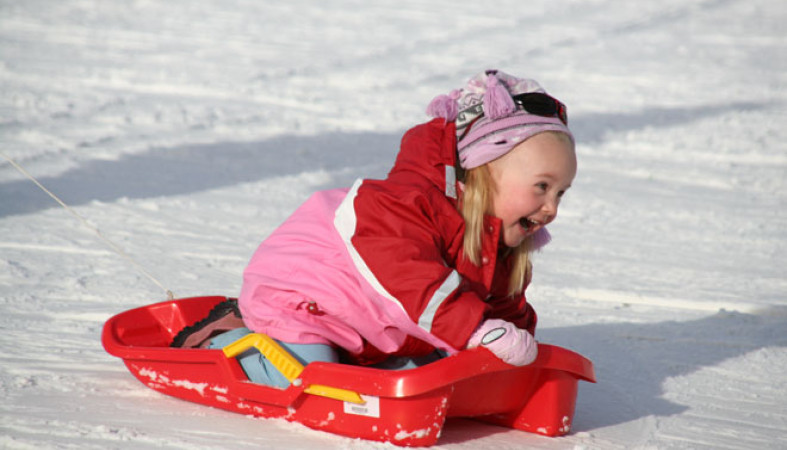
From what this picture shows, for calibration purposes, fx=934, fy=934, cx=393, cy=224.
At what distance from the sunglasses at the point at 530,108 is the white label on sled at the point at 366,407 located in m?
0.77

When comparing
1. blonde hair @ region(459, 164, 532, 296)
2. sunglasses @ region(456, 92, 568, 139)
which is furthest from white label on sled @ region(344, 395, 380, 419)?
sunglasses @ region(456, 92, 568, 139)

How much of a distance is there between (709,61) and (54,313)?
8.12 m

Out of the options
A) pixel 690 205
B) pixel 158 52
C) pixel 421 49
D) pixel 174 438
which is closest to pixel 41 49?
pixel 158 52

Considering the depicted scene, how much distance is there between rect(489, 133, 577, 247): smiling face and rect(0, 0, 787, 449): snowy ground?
0.59 m

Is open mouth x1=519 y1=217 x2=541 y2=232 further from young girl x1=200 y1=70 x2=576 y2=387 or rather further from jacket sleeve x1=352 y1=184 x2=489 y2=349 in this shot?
jacket sleeve x1=352 y1=184 x2=489 y2=349

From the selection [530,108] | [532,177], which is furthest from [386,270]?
[530,108]

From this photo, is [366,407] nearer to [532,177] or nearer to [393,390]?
[393,390]

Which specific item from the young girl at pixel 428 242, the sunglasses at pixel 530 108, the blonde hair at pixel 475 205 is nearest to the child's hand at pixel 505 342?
the young girl at pixel 428 242

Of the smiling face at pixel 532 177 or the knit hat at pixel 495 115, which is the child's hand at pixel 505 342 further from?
the knit hat at pixel 495 115

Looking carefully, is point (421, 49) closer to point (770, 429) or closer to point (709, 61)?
point (709, 61)

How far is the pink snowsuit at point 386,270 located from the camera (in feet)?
7.37

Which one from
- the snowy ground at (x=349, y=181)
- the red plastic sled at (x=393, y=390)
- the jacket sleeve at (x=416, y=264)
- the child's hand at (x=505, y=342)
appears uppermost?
the jacket sleeve at (x=416, y=264)

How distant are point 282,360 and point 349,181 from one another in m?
3.23

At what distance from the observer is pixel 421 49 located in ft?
32.4
